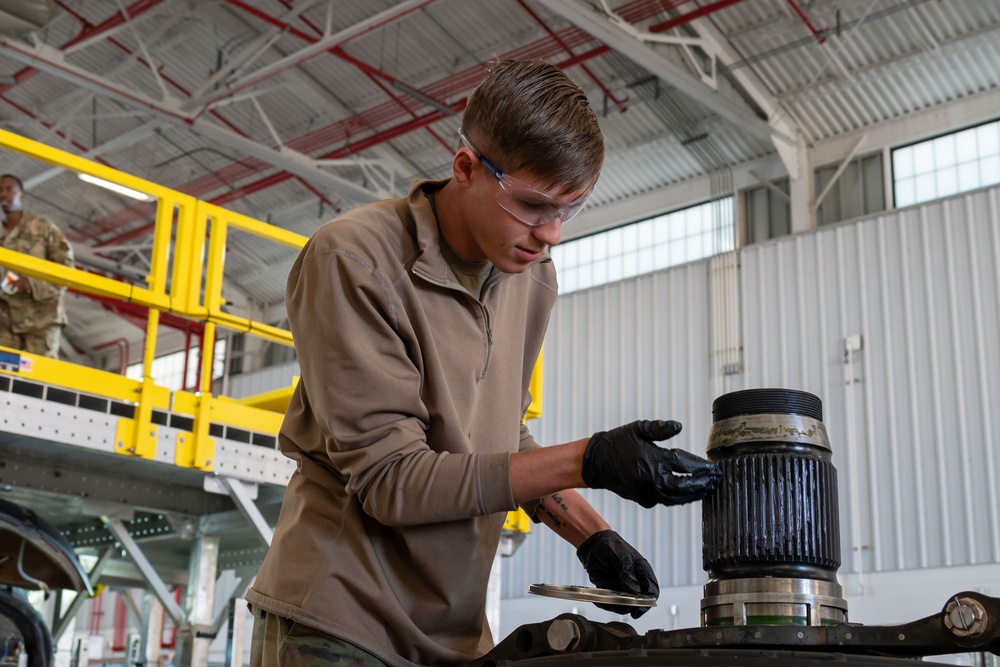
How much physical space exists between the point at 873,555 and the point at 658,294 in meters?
4.69

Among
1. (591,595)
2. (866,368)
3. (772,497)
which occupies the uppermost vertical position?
(866,368)

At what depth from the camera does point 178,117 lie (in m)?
15.8

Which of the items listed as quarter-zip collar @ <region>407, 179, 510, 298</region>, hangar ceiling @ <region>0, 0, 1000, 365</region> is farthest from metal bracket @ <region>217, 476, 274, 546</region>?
hangar ceiling @ <region>0, 0, 1000, 365</region>

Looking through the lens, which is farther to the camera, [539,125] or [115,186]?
[115,186]

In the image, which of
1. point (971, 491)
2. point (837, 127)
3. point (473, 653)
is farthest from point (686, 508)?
point (473, 653)

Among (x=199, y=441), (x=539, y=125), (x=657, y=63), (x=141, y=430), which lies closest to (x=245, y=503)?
(x=199, y=441)

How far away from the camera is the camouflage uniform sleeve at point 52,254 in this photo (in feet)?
26.6

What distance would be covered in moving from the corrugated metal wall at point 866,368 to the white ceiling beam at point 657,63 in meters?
1.66

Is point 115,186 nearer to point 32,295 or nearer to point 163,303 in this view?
point 163,303

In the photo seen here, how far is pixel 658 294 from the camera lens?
51.1 ft

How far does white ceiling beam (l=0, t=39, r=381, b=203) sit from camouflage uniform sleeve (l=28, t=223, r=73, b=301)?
729 cm

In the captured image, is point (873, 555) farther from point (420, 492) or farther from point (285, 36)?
point (420, 492)

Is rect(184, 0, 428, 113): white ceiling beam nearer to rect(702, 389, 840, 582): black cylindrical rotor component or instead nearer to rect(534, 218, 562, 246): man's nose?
rect(534, 218, 562, 246): man's nose

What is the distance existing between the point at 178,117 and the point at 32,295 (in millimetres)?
8009
